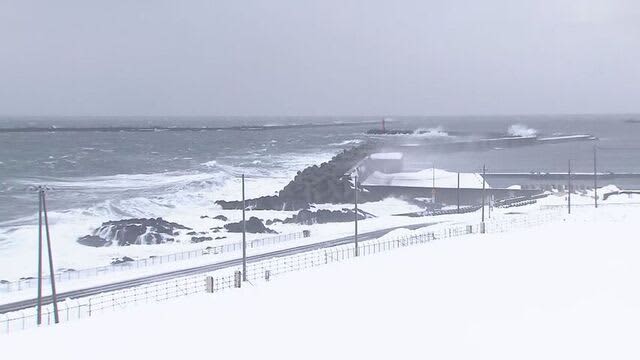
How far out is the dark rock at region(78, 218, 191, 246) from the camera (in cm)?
5034

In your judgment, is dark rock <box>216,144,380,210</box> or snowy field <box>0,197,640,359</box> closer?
snowy field <box>0,197,640,359</box>

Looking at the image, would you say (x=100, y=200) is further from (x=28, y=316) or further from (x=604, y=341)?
(x=604, y=341)

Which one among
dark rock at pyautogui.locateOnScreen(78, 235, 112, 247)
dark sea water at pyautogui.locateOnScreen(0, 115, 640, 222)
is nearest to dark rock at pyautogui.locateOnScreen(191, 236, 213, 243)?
dark rock at pyautogui.locateOnScreen(78, 235, 112, 247)

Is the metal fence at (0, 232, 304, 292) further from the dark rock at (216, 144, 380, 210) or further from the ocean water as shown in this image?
the dark rock at (216, 144, 380, 210)

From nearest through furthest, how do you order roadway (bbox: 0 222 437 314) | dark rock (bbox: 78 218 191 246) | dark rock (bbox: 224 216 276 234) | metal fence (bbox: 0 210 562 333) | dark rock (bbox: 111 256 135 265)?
metal fence (bbox: 0 210 562 333) → roadway (bbox: 0 222 437 314) → dark rock (bbox: 111 256 135 265) → dark rock (bbox: 78 218 191 246) → dark rock (bbox: 224 216 276 234)

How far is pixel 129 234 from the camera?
51000 millimetres

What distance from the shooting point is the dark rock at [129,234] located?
50.3 meters

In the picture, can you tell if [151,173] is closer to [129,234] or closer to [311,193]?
[311,193]

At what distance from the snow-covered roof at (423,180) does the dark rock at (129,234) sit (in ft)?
104

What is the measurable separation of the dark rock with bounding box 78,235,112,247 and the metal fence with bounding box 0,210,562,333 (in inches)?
603

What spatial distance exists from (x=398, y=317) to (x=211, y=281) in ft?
25.5

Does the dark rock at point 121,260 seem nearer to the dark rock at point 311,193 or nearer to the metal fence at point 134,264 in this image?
the metal fence at point 134,264

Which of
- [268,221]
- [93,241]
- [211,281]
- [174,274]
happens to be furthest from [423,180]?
[211,281]

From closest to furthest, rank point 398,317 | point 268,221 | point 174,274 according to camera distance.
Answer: point 398,317
point 174,274
point 268,221
